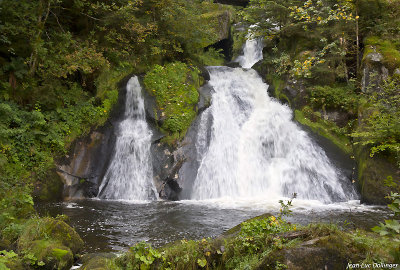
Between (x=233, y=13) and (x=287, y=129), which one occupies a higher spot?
(x=233, y=13)

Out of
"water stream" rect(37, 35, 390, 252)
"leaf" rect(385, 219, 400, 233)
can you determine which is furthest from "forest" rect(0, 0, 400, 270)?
"leaf" rect(385, 219, 400, 233)

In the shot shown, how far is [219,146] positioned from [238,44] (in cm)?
1289

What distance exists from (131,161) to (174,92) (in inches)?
143

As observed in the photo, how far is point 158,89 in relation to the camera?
11930 millimetres

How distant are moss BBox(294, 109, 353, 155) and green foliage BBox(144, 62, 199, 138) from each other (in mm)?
4777

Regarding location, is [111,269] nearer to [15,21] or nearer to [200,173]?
[200,173]

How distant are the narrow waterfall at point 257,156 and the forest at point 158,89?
789 millimetres

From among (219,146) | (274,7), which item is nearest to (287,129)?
(219,146)

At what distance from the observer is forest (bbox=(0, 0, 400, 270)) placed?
4219 mm

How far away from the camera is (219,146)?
1127cm

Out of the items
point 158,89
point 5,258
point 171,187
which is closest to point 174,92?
point 158,89

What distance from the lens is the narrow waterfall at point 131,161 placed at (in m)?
9.86

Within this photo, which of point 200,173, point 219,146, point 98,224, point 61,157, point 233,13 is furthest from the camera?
point 233,13

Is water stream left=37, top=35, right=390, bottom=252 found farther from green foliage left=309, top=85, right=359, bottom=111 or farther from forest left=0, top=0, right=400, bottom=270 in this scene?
green foliage left=309, top=85, right=359, bottom=111
